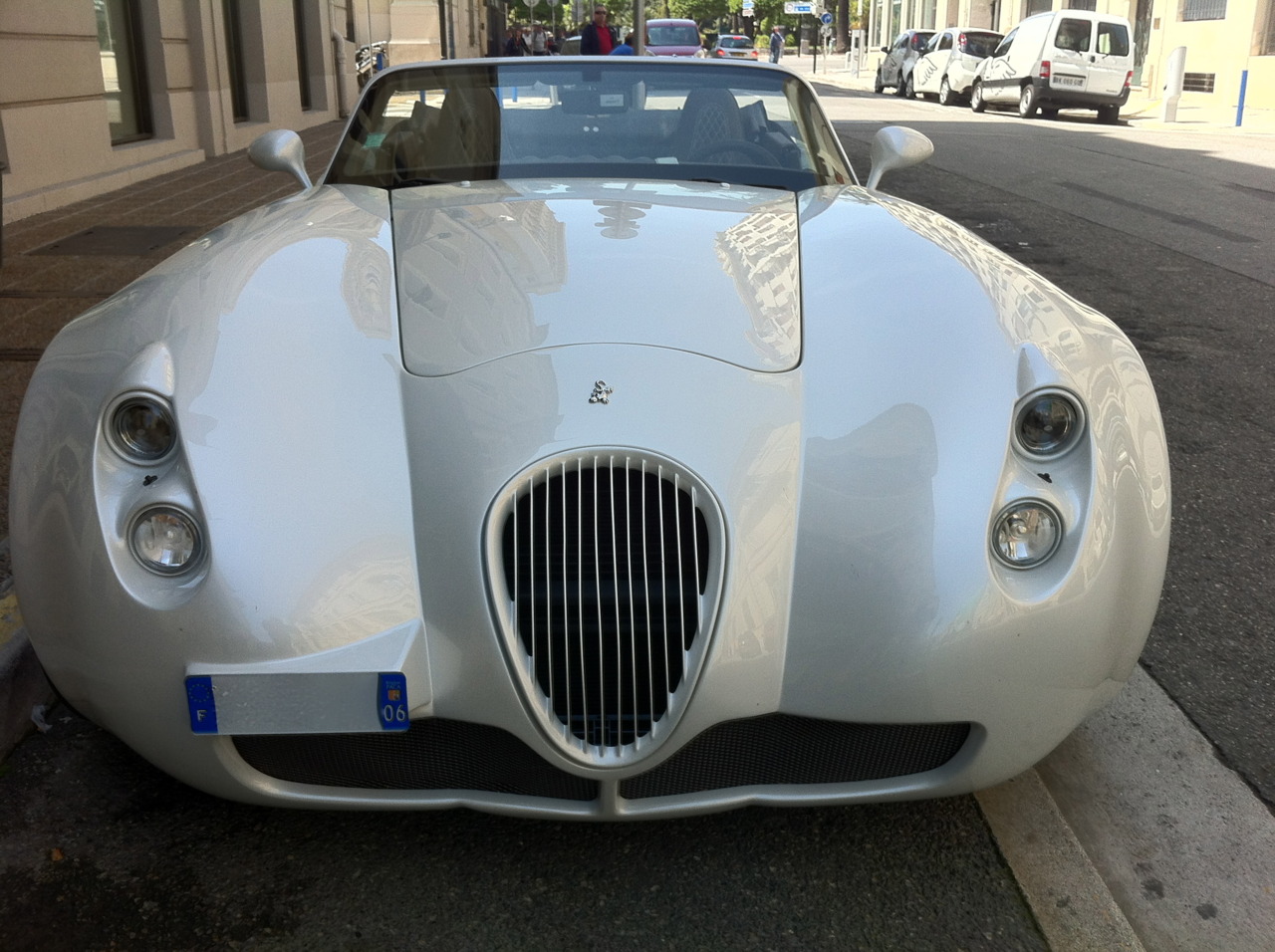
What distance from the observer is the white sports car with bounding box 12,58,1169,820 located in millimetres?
1992

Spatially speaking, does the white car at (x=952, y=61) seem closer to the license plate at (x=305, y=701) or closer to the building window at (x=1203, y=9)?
the building window at (x=1203, y=9)

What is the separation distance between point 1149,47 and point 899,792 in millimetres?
Answer: 32882

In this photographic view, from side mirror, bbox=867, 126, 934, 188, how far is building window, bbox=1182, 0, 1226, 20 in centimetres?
2744

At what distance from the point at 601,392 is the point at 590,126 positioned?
1724 millimetres

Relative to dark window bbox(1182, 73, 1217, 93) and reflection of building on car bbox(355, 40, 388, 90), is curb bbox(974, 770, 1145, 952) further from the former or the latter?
dark window bbox(1182, 73, 1217, 93)

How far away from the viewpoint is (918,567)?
6.71 feet

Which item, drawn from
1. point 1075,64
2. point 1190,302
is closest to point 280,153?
point 1190,302

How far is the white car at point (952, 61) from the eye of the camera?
28.9m

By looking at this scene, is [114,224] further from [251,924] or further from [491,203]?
[251,924]

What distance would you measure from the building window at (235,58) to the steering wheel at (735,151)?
14281 millimetres

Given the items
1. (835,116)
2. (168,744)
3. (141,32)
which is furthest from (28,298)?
(835,116)

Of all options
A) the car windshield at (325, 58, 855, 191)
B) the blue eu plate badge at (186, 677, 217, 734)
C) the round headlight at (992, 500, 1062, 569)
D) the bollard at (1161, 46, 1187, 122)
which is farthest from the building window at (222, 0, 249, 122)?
the bollard at (1161, 46, 1187, 122)

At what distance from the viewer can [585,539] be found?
203cm

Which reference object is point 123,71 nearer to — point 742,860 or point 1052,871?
point 742,860
